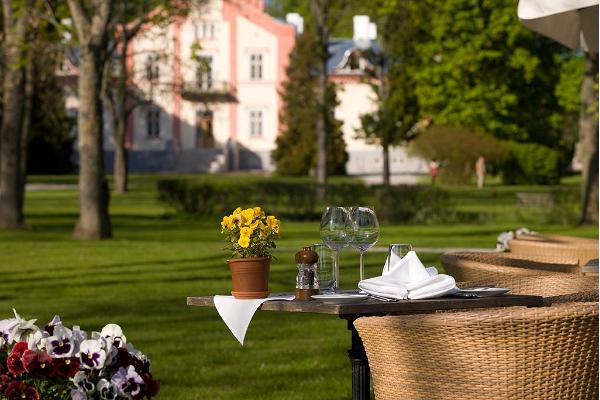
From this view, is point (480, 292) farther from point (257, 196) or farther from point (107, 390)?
point (257, 196)

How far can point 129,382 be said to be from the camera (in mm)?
5793

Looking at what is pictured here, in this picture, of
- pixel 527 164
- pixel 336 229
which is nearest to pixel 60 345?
pixel 336 229

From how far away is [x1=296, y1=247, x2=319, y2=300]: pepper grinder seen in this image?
239 inches

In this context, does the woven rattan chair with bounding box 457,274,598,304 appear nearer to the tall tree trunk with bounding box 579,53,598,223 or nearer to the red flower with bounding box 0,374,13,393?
the red flower with bounding box 0,374,13,393

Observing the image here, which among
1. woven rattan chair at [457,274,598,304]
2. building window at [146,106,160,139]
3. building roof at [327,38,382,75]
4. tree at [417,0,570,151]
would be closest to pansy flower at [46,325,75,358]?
woven rattan chair at [457,274,598,304]

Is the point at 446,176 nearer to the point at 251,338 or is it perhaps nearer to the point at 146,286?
the point at 146,286

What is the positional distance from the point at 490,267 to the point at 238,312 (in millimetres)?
2143

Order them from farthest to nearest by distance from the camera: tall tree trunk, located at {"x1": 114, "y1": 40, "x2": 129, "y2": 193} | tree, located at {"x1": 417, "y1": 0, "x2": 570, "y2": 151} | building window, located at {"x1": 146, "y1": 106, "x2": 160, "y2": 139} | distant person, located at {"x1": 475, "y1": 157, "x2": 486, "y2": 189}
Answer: building window, located at {"x1": 146, "y1": 106, "x2": 160, "y2": 139} → tree, located at {"x1": 417, "y1": 0, "x2": 570, "y2": 151} → distant person, located at {"x1": 475, "y1": 157, "x2": 486, "y2": 189} → tall tree trunk, located at {"x1": 114, "y1": 40, "x2": 129, "y2": 193}

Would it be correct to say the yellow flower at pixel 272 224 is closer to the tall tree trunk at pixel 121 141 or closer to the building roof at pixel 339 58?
the tall tree trunk at pixel 121 141

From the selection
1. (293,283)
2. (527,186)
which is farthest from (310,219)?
(527,186)

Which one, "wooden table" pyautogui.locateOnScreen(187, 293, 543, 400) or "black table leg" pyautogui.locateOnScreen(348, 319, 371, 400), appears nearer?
"wooden table" pyautogui.locateOnScreen(187, 293, 543, 400)

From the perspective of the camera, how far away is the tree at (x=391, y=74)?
5047 centimetres

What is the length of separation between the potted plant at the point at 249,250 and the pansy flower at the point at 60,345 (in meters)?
0.67

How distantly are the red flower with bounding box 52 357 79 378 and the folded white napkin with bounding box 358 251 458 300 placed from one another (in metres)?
1.15
